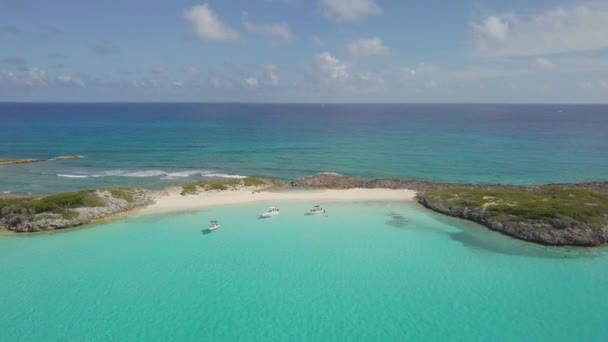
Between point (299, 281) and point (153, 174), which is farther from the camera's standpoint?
point (153, 174)

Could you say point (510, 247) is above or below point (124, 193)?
below

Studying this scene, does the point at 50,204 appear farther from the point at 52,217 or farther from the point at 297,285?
the point at 297,285

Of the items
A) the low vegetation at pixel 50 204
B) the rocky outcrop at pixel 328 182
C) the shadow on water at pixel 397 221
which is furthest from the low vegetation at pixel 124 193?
the shadow on water at pixel 397 221

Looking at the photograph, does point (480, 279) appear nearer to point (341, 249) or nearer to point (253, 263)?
point (341, 249)

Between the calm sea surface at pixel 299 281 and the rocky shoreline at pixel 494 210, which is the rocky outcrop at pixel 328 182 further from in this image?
the calm sea surface at pixel 299 281

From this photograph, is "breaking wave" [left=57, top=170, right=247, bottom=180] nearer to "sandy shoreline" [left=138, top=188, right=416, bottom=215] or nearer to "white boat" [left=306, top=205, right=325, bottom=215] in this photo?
"sandy shoreline" [left=138, top=188, right=416, bottom=215]

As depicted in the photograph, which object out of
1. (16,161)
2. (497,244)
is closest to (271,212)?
(497,244)

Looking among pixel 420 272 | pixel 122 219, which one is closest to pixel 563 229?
pixel 420 272
